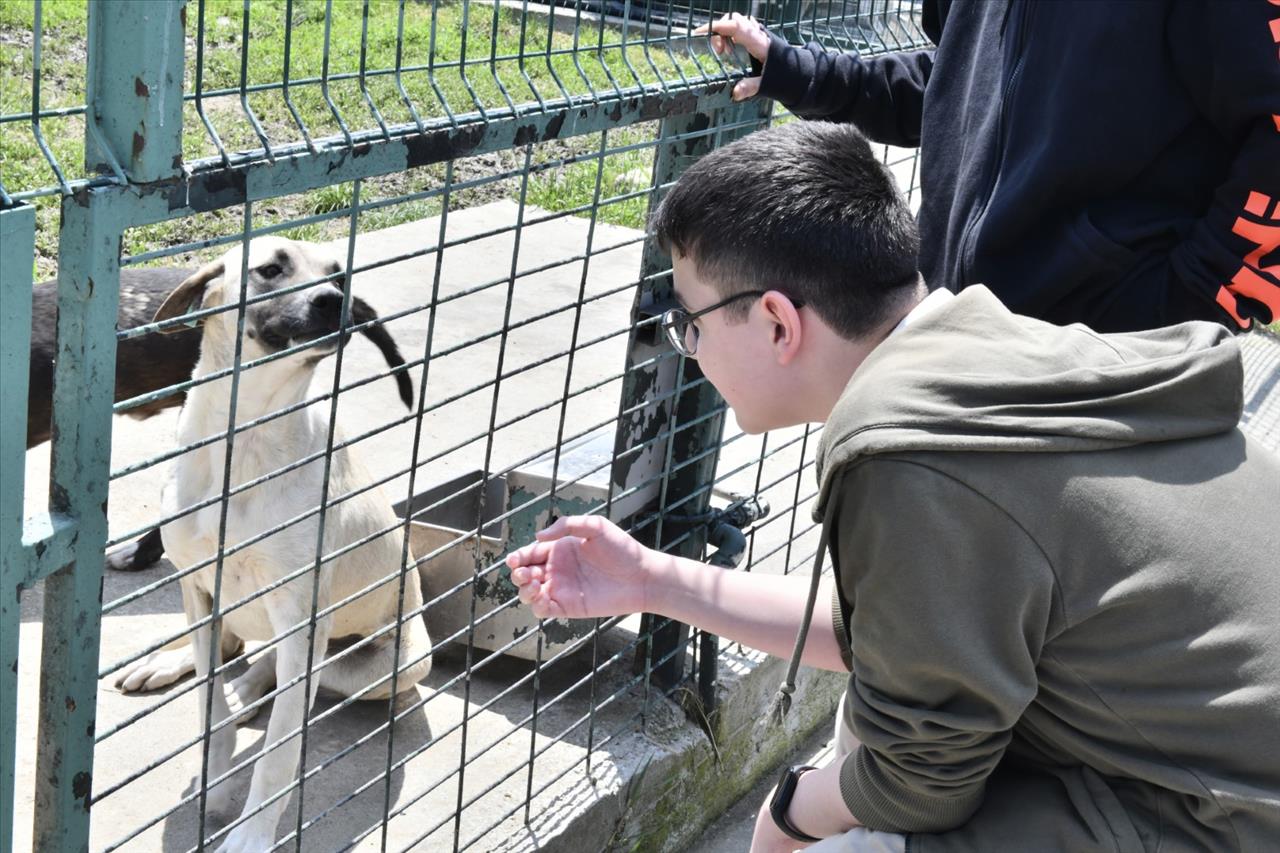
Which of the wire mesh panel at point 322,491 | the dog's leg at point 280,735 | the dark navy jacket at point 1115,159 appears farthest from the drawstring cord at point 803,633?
the dog's leg at point 280,735

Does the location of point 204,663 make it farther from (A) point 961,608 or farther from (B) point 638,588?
(A) point 961,608

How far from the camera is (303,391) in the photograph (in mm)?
3391

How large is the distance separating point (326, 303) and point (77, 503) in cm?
124

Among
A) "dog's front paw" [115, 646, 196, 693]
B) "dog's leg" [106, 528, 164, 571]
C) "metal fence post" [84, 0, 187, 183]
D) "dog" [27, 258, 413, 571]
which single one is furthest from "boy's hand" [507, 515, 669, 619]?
"dog's leg" [106, 528, 164, 571]

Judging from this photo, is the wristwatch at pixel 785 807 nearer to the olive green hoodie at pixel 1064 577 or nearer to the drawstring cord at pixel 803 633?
the drawstring cord at pixel 803 633

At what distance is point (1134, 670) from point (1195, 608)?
10cm

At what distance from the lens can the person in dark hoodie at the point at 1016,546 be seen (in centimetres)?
166

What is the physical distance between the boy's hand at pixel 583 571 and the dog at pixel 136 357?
77.2 inches

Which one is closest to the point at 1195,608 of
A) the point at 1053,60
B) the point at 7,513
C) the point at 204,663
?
the point at 1053,60

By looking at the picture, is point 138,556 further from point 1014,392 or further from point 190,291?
point 1014,392

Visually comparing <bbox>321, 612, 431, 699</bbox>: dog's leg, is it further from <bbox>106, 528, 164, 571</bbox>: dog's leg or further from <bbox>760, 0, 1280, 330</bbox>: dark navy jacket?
<bbox>760, 0, 1280, 330</bbox>: dark navy jacket

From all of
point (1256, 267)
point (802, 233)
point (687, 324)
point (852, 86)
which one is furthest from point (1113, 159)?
point (687, 324)

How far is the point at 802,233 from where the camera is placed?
6.45ft

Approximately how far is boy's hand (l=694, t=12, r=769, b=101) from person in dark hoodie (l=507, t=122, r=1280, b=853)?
947mm
